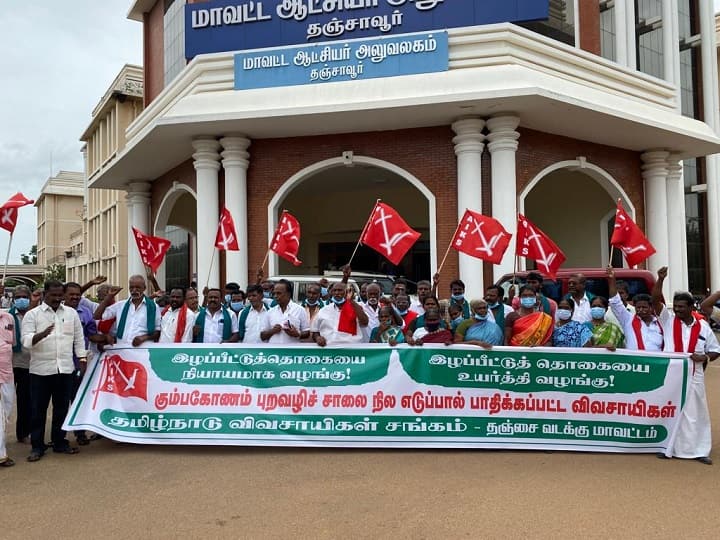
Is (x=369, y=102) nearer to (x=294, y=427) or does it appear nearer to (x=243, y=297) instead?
(x=243, y=297)

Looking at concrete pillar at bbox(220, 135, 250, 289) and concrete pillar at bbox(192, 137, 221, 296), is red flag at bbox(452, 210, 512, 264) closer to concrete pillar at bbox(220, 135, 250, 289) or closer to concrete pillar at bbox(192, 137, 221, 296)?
concrete pillar at bbox(220, 135, 250, 289)

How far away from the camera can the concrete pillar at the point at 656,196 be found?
616 inches

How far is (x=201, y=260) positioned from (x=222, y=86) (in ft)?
12.6

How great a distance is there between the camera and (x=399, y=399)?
5.89 metres

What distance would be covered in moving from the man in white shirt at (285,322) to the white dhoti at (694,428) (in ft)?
11.7

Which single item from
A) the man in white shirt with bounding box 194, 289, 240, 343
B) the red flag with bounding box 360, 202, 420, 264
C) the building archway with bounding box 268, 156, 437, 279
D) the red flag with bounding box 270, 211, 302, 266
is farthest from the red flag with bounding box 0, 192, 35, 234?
the building archway with bounding box 268, 156, 437, 279

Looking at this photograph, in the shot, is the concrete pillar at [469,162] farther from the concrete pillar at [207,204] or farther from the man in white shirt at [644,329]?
the man in white shirt at [644,329]

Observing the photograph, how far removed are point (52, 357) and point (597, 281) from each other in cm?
817

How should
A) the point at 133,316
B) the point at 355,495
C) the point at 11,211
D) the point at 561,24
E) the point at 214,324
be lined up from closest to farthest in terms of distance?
the point at 355,495 < the point at 133,316 < the point at 214,324 < the point at 11,211 < the point at 561,24

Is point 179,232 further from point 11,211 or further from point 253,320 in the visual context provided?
point 253,320

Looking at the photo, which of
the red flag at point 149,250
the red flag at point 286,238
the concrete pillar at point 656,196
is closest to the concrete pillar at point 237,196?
the red flag at point 149,250

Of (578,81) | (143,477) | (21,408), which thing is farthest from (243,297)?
(578,81)

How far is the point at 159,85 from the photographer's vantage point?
2084 cm

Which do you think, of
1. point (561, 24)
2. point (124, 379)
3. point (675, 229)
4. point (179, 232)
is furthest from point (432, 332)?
point (179, 232)
